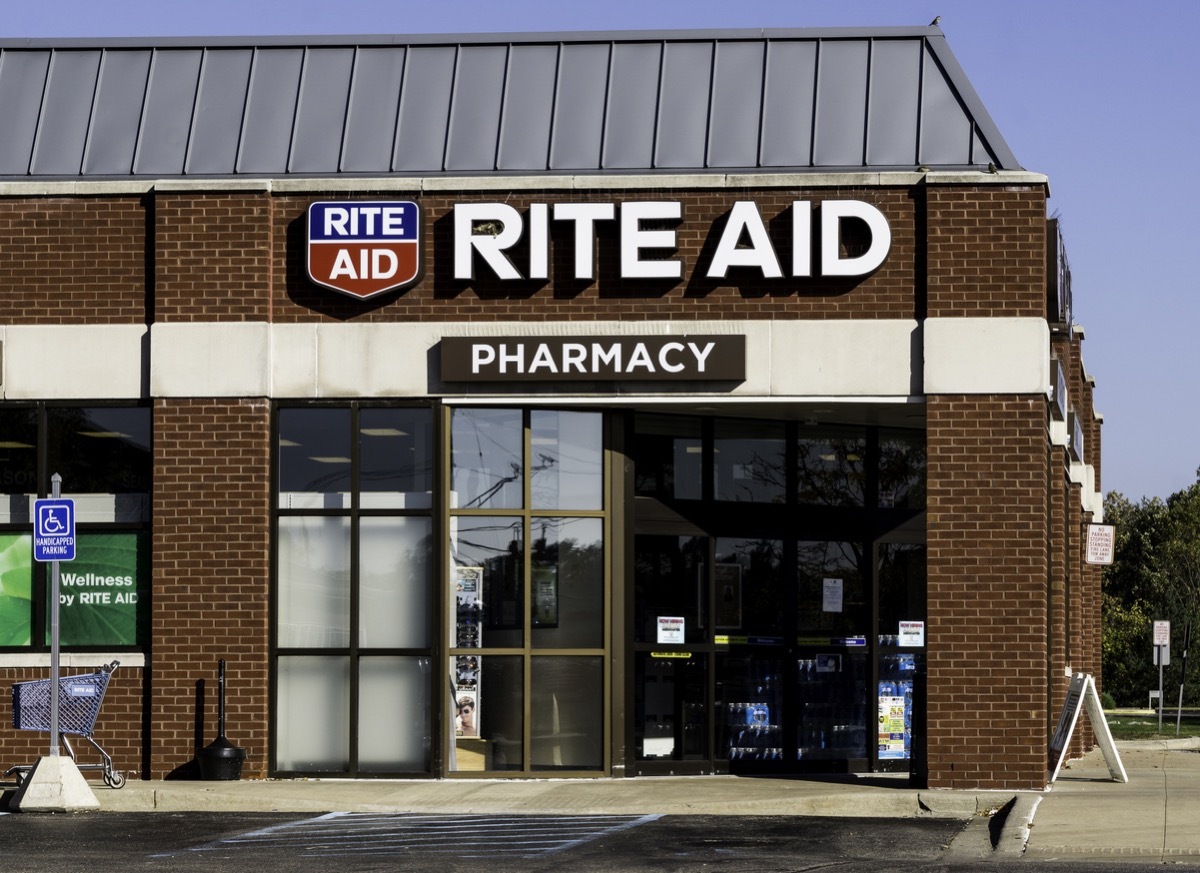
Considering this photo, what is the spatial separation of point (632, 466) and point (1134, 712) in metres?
45.8

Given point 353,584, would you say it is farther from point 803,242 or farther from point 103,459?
point 803,242

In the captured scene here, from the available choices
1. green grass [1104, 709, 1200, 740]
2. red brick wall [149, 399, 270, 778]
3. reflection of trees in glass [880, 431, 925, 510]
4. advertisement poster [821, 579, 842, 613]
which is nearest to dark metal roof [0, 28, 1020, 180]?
red brick wall [149, 399, 270, 778]

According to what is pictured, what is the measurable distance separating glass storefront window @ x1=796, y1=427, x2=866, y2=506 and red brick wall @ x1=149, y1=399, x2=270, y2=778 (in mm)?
5872

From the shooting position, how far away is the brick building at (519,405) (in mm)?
17812

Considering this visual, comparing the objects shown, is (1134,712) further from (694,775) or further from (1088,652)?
(694,775)

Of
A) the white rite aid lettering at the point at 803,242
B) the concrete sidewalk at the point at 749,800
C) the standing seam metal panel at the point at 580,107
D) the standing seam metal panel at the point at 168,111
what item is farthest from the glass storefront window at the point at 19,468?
the white rite aid lettering at the point at 803,242

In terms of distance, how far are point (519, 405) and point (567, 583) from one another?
1.90 m

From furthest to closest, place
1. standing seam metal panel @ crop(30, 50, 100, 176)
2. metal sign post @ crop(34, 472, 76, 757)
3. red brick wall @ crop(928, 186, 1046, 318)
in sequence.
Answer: standing seam metal panel @ crop(30, 50, 100, 176)
red brick wall @ crop(928, 186, 1046, 318)
metal sign post @ crop(34, 472, 76, 757)

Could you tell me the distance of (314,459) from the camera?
18672 millimetres

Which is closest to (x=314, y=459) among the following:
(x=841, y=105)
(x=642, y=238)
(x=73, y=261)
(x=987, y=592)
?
(x=73, y=261)

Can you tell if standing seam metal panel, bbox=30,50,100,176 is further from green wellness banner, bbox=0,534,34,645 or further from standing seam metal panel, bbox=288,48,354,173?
green wellness banner, bbox=0,534,34,645

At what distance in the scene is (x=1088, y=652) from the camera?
1139 inches

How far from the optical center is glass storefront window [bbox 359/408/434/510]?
61.1 ft

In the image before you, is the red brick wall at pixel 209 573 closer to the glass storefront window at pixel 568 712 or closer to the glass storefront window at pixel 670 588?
the glass storefront window at pixel 568 712
